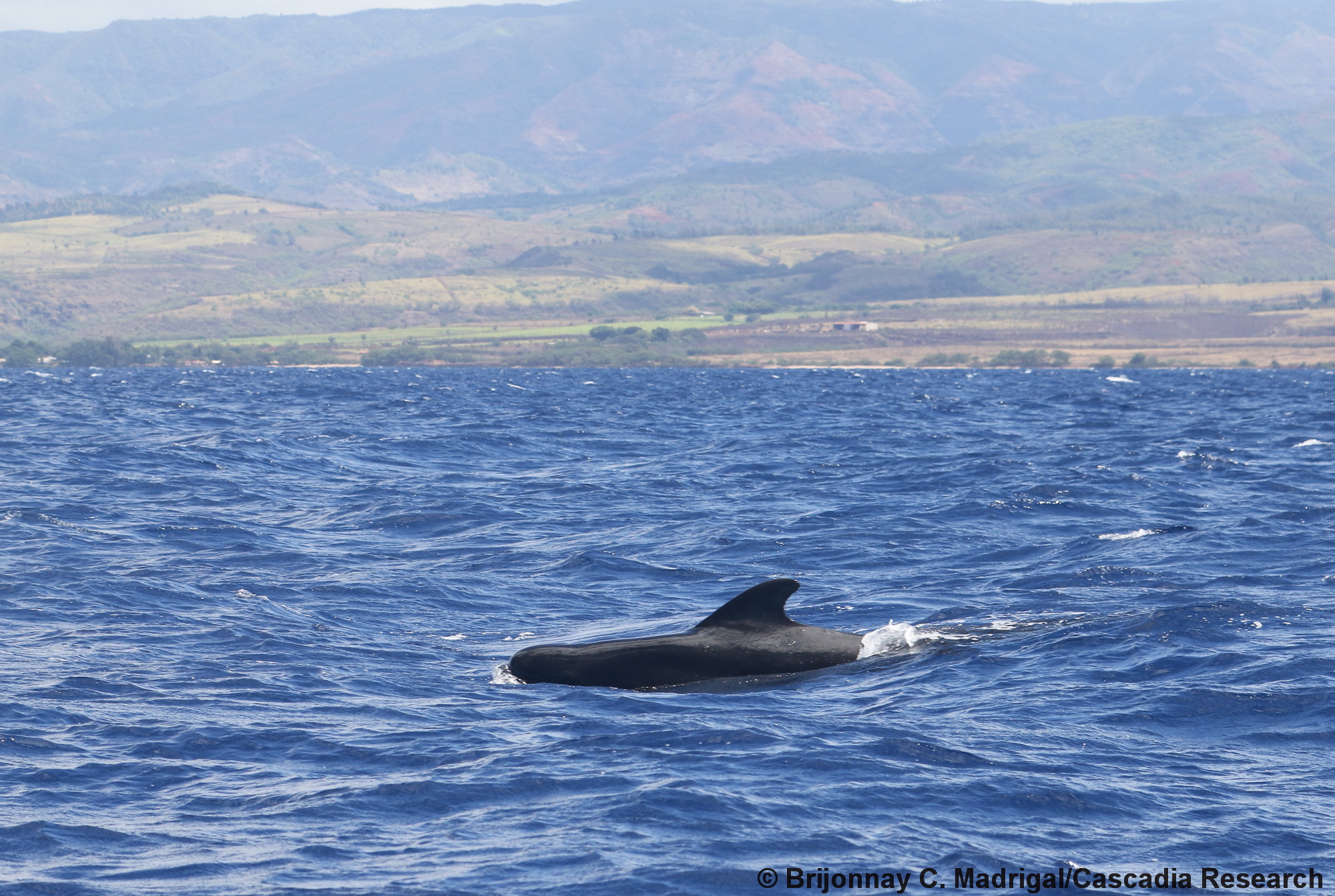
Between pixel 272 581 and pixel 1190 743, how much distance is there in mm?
14874

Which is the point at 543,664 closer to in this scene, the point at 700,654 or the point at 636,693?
the point at 636,693

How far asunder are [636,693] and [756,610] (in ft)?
5.66

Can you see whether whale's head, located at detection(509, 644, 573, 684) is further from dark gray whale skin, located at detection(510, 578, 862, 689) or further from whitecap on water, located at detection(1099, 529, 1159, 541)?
whitecap on water, located at detection(1099, 529, 1159, 541)

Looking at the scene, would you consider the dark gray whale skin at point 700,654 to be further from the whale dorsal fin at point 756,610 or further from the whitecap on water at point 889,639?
the whitecap on water at point 889,639

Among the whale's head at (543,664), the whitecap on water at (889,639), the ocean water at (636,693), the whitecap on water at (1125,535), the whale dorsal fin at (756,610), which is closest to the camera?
the ocean water at (636,693)

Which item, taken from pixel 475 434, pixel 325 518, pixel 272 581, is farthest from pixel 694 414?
pixel 272 581

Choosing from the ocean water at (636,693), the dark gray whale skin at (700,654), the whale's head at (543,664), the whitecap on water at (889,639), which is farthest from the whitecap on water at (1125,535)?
the whale's head at (543,664)

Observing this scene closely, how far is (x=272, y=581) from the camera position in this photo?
23.5 meters

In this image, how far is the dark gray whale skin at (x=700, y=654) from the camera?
1680 cm

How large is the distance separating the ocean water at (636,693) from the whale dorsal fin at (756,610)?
0.82 m

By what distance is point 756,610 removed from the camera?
17.0m

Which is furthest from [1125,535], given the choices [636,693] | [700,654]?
[636,693]

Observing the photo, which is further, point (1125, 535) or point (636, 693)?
point (1125, 535)

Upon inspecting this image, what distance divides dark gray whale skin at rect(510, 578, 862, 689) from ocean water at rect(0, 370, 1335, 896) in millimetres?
345
